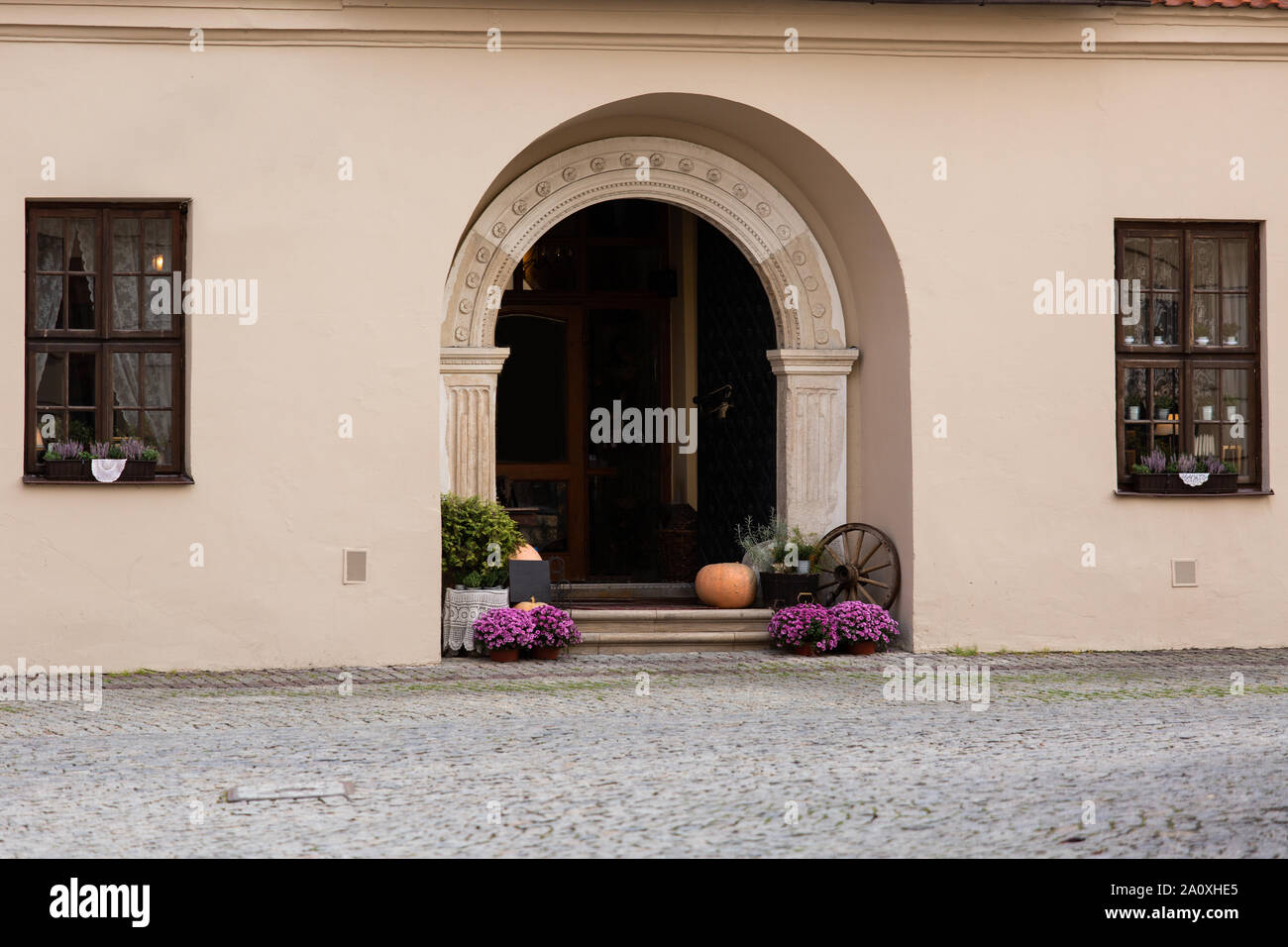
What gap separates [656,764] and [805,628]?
160 inches

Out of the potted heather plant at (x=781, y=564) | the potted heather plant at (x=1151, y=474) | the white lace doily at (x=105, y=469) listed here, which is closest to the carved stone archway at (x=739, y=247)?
the potted heather plant at (x=781, y=564)

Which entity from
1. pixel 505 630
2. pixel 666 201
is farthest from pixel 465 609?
pixel 666 201

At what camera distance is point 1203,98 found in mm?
11000

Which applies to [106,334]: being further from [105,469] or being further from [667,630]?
[667,630]

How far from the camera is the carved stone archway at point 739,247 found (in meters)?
11.0

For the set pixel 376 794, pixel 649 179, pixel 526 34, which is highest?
pixel 526 34

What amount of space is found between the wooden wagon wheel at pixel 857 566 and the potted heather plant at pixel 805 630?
540 mm

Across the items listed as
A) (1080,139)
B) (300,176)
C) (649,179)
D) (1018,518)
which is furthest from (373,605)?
(1080,139)

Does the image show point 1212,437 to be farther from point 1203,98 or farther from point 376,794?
point 376,794

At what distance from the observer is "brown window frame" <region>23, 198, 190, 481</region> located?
10109 millimetres

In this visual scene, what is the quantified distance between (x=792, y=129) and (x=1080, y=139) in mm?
2028

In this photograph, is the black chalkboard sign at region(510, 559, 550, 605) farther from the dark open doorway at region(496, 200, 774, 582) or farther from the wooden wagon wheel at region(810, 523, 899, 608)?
the dark open doorway at region(496, 200, 774, 582)

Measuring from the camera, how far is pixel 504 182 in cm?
1121

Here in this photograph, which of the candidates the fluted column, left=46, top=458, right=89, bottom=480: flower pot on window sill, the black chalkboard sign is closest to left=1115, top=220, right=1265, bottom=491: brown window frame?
the black chalkboard sign
